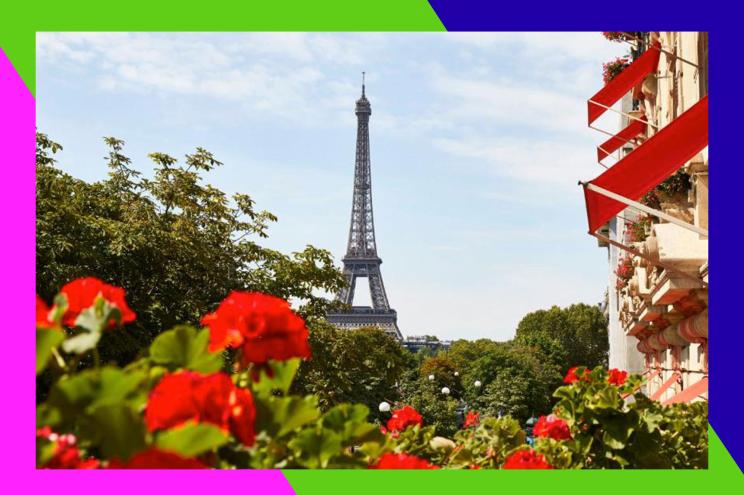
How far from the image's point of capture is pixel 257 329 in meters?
3.11

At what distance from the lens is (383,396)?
39.3 meters

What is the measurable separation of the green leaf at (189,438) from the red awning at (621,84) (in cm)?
1063

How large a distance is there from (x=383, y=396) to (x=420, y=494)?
34476mm

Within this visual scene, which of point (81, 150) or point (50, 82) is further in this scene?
point (81, 150)

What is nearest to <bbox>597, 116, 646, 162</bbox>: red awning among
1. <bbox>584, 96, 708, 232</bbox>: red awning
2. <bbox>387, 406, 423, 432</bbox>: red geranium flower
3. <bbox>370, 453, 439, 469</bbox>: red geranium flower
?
<bbox>584, 96, 708, 232</bbox>: red awning

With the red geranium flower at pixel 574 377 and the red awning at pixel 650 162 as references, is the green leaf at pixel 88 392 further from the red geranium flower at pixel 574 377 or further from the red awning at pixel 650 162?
the red awning at pixel 650 162

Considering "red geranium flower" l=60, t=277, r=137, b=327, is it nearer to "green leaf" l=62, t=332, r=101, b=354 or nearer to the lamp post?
"green leaf" l=62, t=332, r=101, b=354

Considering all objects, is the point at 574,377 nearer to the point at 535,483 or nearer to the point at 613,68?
the point at 535,483

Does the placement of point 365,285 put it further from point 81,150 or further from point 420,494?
point 420,494

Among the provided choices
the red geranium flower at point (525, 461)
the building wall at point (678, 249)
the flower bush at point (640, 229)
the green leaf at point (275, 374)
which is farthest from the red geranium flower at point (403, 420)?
the flower bush at point (640, 229)

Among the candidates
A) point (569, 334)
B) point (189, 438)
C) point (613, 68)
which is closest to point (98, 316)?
point (189, 438)

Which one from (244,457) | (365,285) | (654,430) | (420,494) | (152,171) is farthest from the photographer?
(365,285)

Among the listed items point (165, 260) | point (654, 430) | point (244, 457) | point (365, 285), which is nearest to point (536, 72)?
point (654, 430)

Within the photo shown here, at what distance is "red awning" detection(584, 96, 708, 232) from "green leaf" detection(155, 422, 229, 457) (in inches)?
257
